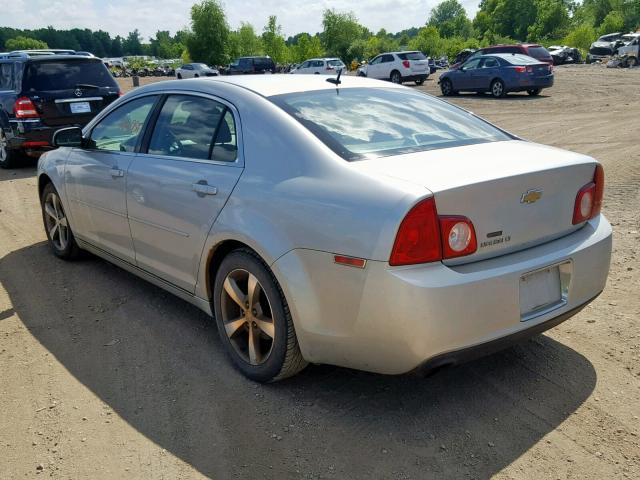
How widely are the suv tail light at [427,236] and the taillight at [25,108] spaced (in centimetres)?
889

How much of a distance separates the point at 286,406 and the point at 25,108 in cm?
846

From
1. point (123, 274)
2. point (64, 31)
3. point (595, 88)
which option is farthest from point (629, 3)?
point (64, 31)

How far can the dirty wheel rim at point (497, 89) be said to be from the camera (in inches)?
853

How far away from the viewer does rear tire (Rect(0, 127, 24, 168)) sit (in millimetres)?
10539

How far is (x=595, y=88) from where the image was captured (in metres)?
23.6

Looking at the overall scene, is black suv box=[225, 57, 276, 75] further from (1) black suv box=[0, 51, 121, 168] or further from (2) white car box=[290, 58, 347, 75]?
(1) black suv box=[0, 51, 121, 168]

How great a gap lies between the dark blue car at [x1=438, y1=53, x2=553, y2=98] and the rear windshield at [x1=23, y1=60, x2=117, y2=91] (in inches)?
600

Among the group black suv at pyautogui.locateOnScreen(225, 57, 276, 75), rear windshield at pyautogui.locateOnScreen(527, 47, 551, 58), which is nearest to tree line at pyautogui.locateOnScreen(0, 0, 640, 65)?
black suv at pyautogui.locateOnScreen(225, 57, 276, 75)

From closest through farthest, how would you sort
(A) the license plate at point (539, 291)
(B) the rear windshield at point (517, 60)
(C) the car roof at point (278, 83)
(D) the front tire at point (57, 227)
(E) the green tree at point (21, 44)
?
(A) the license plate at point (539, 291) → (C) the car roof at point (278, 83) → (D) the front tire at point (57, 227) → (B) the rear windshield at point (517, 60) → (E) the green tree at point (21, 44)

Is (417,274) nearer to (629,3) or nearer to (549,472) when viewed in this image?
(549,472)

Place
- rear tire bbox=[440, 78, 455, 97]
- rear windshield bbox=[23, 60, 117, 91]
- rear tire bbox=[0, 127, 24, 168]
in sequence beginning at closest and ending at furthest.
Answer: rear windshield bbox=[23, 60, 117, 91] → rear tire bbox=[0, 127, 24, 168] → rear tire bbox=[440, 78, 455, 97]

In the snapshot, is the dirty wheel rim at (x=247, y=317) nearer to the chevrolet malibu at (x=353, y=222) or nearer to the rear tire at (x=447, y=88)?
the chevrolet malibu at (x=353, y=222)

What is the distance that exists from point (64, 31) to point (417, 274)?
669 ft

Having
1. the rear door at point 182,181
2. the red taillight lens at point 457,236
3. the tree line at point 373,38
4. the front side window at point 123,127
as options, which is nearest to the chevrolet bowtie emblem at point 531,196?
the red taillight lens at point 457,236
